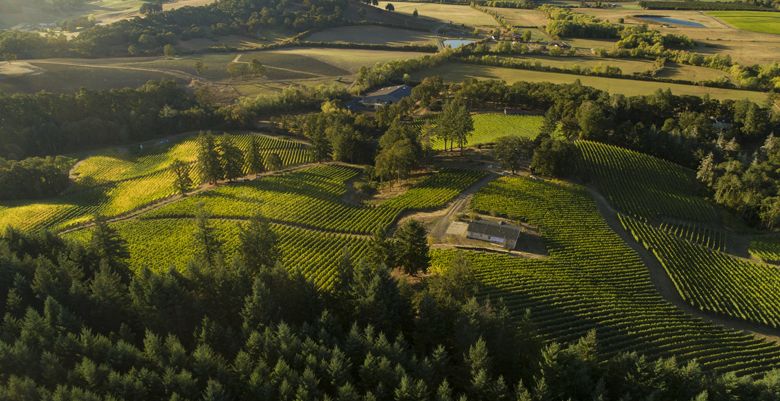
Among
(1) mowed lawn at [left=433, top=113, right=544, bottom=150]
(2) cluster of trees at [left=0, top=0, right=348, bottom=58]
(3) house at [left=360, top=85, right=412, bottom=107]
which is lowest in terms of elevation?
(1) mowed lawn at [left=433, top=113, right=544, bottom=150]

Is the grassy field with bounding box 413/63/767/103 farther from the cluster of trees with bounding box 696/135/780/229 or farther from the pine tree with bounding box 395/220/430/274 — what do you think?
the pine tree with bounding box 395/220/430/274

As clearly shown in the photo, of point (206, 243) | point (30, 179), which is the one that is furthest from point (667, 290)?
point (30, 179)

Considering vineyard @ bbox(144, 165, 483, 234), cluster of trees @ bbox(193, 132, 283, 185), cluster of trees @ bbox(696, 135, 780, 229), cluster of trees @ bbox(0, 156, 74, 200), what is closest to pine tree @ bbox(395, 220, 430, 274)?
vineyard @ bbox(144, 165, 483, 234)

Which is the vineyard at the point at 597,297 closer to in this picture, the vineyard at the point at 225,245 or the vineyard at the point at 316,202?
the vineyard at the point at 316,202

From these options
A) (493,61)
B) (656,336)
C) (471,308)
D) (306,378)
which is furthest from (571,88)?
(306,378)

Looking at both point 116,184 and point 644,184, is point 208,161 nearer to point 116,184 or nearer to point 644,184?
point 116,184

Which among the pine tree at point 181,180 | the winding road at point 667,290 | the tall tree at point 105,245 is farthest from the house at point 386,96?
the tall tree at point 105,245
